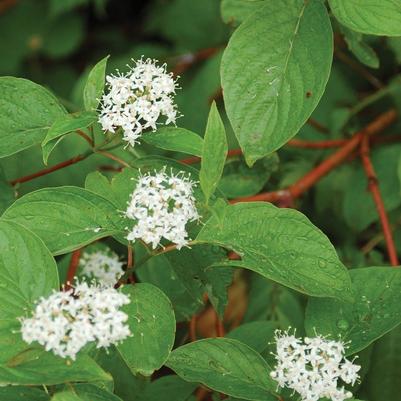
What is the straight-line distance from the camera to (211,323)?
221 centimetres

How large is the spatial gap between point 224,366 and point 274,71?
1.82 feet

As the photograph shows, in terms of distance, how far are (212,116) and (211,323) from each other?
3.75 ft

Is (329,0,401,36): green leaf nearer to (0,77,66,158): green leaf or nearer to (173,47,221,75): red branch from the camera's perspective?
(0,77,66,158): green leaf

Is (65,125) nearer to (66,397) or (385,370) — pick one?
(66,397)

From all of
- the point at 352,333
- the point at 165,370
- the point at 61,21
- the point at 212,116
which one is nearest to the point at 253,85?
the point at 212,116

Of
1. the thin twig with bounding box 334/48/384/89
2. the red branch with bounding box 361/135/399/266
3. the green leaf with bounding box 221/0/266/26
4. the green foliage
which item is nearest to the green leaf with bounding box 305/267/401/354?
the green foliage

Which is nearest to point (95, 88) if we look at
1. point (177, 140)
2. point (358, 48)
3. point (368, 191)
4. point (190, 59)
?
point (177, 140)

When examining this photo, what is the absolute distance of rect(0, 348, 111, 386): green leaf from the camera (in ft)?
3.50

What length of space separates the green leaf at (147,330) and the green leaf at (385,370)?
0.69 m

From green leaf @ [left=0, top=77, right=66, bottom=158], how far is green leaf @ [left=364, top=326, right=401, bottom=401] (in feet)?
3.10

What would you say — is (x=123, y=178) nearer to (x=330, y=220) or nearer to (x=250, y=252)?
(x=250, y=252)

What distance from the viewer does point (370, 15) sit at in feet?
4.55

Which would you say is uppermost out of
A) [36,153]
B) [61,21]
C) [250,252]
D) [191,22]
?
[61,21]

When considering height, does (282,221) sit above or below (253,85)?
below
